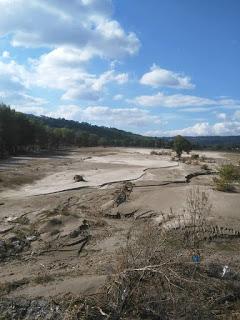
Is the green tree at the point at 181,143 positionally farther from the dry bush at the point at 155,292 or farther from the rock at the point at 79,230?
the dry bush at the point at 155,292

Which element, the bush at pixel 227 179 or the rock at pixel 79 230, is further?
the bush at pixel 227 179

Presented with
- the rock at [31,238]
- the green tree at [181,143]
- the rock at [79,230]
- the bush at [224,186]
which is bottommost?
the rock at [31,238]

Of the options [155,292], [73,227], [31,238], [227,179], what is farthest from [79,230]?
[227,179]

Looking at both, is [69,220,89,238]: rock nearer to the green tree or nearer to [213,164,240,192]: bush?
[213,164,240,192]: bush

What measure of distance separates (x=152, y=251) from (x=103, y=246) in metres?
5.42

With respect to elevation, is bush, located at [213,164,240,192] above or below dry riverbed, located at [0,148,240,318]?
above

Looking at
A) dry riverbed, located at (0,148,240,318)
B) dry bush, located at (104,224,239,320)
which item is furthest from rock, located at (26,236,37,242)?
dry bush, located at (104,224,239,320)

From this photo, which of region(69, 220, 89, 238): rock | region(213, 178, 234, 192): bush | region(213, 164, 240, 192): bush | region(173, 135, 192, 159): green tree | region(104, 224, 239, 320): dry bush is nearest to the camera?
region(104, 224, 239, 320): dry bush

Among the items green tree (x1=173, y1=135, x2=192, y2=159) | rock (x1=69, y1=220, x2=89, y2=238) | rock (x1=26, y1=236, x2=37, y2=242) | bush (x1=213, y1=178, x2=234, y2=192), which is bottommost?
rock (x1=26, y1=236, x2=37, y2=242)

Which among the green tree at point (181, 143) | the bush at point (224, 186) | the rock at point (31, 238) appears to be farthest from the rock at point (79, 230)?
the green tree at point (181, 143)

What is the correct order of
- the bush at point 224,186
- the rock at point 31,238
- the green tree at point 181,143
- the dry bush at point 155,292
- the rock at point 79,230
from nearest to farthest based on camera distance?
the dry bush at point 155,292
the rock at point 31,238
the rock at point 79,230
the bush at point 224,186
the green tree at point 181,143

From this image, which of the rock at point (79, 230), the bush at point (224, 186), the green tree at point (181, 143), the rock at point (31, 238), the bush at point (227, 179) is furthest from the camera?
the green tree at point (181, 143)

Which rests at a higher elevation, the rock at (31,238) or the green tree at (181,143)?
the green tree at (181,143)

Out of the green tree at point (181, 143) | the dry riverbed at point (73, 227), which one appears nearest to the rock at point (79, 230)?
the dry riverbed at point (73, 227)
